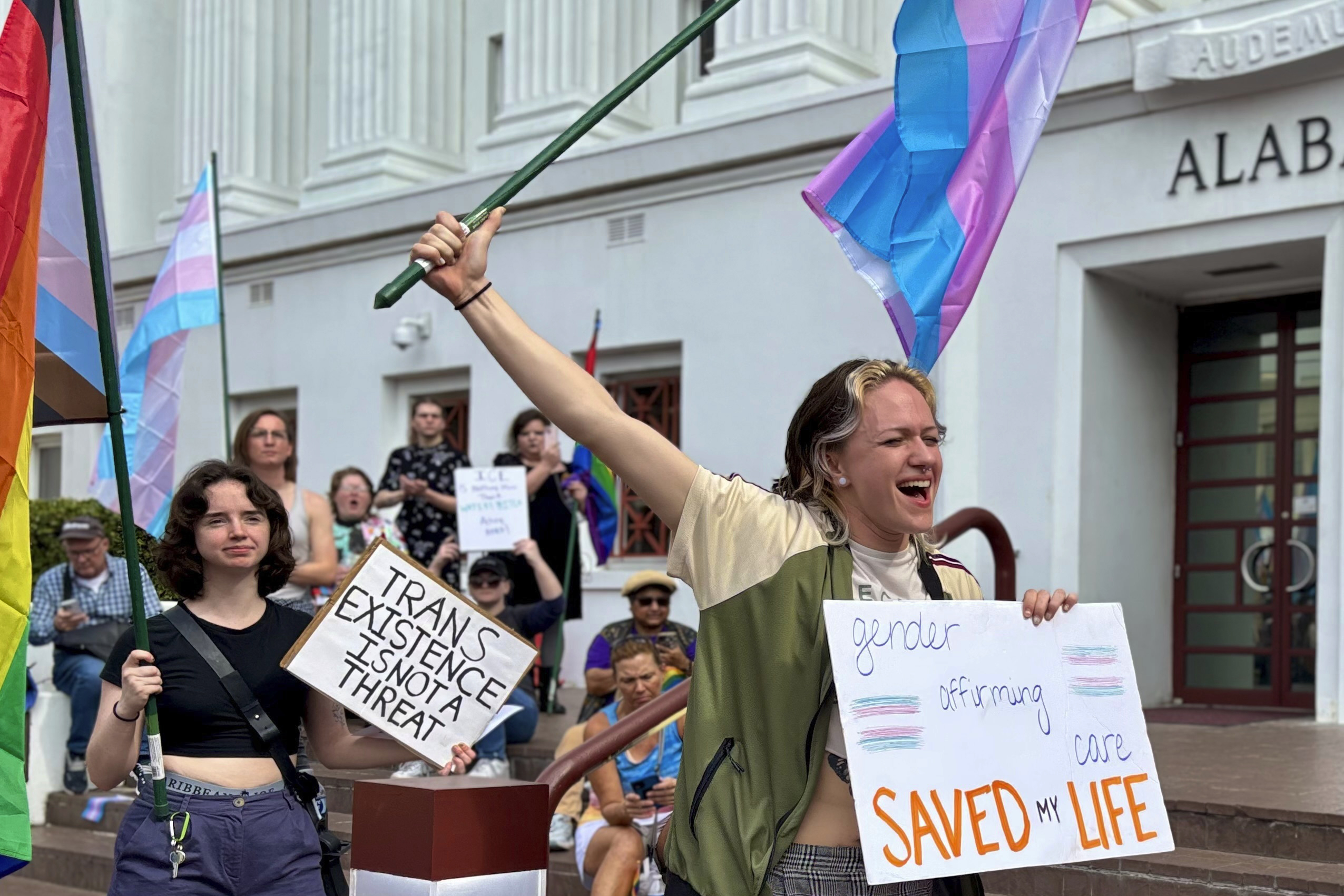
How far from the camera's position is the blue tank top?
6.82 meters

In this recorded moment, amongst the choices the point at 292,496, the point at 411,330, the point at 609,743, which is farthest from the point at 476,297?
the point at 411,330

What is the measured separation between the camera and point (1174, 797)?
6527 millimetres

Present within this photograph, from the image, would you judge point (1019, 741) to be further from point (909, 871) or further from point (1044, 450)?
point (1044, 450)

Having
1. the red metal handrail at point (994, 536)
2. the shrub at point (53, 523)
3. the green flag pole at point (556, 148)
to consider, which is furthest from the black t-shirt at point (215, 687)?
the shrub at point (53, 523)

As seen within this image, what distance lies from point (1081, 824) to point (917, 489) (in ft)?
2.40

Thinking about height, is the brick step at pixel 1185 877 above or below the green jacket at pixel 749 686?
below

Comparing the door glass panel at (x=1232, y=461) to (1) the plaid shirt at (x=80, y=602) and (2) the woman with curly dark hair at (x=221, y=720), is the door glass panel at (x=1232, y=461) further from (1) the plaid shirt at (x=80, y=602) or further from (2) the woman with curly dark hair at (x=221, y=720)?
(2) the woman with curly dark hair at (x=221, y=720)

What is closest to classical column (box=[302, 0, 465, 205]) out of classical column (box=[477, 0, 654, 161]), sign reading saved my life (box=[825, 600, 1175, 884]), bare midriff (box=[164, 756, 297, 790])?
classical column (box=[477, 0, 654, 161])

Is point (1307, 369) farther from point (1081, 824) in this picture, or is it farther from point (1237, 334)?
point (1081, 824)

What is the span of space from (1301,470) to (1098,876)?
585 centimetres

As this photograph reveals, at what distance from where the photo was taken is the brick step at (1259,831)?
607cm

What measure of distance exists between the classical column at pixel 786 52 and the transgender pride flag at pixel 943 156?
7.51m

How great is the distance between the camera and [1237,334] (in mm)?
11508

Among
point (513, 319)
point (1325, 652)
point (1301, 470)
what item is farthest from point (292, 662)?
point (1301, 470)
